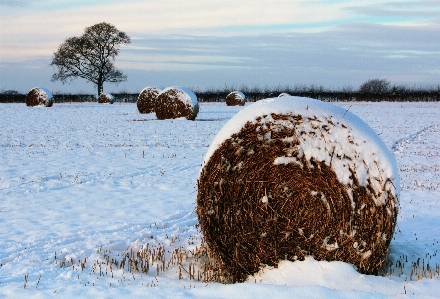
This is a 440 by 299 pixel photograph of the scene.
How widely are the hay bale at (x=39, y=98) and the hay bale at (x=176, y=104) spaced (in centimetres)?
1780

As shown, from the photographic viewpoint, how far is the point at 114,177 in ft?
33.0

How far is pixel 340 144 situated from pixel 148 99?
2524cm

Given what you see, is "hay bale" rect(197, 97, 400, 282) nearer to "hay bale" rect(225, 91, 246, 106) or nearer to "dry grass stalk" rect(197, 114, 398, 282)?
"dry grass stalk" rect(197, 114, 398, 282)

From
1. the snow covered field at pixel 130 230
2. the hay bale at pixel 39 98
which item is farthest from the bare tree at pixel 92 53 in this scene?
the snow covered field at pixel 130 230

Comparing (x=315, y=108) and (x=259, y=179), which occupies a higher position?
(x=315, y=108)

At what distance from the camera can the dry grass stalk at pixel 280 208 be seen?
4902 mm

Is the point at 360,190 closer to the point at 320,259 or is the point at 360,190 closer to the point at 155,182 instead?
the point at 320,259

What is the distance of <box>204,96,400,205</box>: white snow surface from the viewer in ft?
15.8

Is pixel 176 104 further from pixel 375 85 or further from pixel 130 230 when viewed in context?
pixel 375 85

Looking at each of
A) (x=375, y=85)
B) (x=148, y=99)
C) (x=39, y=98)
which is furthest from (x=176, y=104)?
(x=375, y=85)

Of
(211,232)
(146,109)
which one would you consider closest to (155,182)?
(211,232)

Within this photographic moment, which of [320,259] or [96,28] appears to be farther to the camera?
[96,28]

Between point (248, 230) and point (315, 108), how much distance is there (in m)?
1.37

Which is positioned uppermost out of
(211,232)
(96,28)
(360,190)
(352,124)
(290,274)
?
(96,28)
